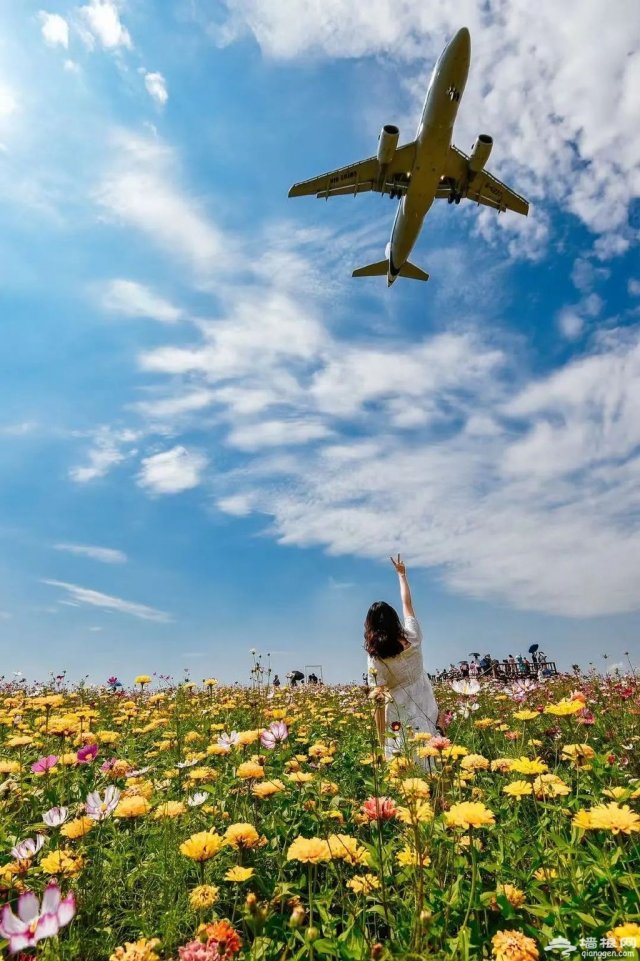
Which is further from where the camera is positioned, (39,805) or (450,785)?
(39,805)

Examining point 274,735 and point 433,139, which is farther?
point 433,139

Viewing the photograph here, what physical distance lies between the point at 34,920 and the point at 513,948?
986 mm

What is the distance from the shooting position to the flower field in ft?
4.11

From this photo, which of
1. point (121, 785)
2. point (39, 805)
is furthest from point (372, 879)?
point (121, 785)

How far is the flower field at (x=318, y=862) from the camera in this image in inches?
49.3

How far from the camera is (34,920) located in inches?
38.9

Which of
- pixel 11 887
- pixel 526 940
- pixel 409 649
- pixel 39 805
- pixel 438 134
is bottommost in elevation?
pixel 526 940

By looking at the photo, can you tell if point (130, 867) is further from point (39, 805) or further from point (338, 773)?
point (338, 773)

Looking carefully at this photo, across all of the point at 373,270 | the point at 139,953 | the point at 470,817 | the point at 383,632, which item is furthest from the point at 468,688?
the point at 373,270

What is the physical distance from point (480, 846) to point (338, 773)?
150 cm

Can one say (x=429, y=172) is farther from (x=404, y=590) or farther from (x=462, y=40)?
(x=404, y=590)

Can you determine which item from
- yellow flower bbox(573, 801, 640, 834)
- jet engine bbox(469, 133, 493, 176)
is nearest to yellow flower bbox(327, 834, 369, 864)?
yellow flower bbox(573, 801, 640, 834)

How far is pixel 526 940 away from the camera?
1227 millimetres

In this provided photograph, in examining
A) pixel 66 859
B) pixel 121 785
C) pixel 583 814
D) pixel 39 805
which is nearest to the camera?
pixel 583 814
